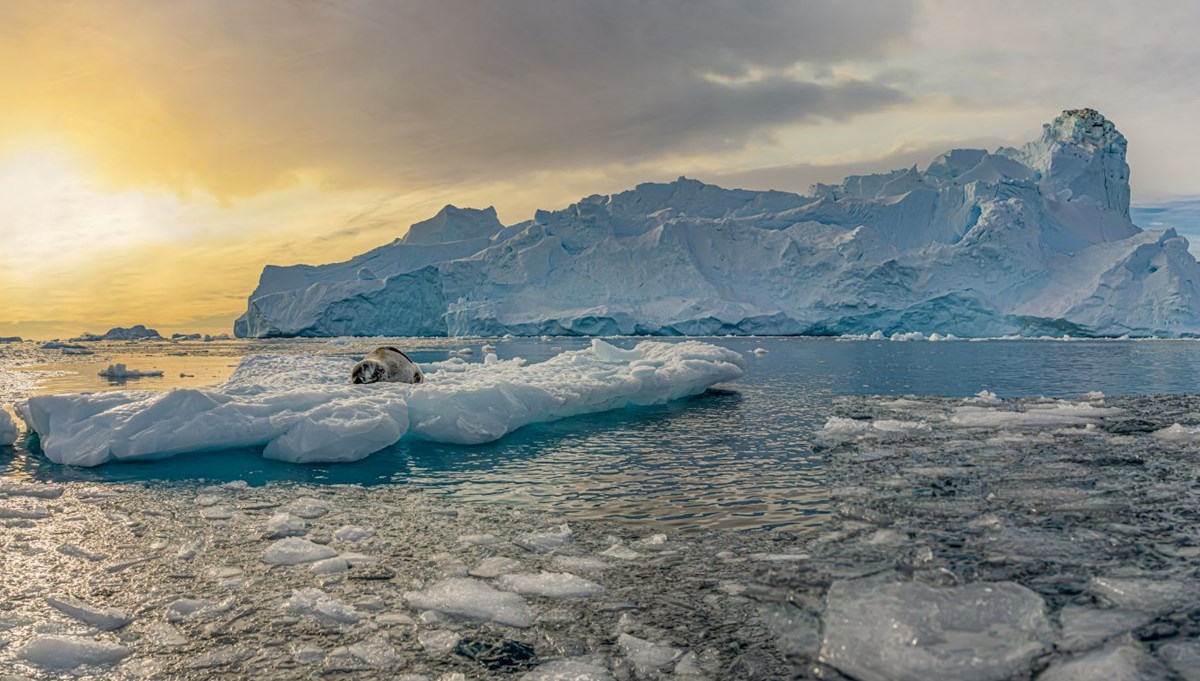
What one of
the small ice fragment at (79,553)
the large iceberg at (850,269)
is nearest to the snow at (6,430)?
the small ice fragment at (79,553)

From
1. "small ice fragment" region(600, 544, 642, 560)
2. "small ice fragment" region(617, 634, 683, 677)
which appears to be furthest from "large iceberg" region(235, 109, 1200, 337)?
"small ice fragment" region(617, 634, 683, 677)

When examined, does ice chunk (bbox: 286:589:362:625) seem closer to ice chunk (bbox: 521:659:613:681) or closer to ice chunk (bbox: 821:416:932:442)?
ice chunk (bbox: 521:659:613:681)

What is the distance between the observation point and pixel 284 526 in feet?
17.2

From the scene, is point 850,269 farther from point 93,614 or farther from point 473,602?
point 93,614

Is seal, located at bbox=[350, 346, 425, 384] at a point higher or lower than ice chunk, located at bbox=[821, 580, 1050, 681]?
higher

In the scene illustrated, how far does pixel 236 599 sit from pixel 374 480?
336 cm

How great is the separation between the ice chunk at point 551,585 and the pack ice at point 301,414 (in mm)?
4794

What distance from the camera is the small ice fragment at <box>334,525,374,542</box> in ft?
16.1

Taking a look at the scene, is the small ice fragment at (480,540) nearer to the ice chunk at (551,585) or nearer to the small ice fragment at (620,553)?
the ice chunk at (551,585)

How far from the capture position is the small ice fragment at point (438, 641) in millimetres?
3194

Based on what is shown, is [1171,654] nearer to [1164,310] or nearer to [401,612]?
[401,612]

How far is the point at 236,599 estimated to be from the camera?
378 cm

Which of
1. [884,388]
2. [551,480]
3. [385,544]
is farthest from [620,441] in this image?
[884,388]

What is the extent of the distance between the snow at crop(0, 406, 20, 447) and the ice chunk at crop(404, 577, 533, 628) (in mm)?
8544
